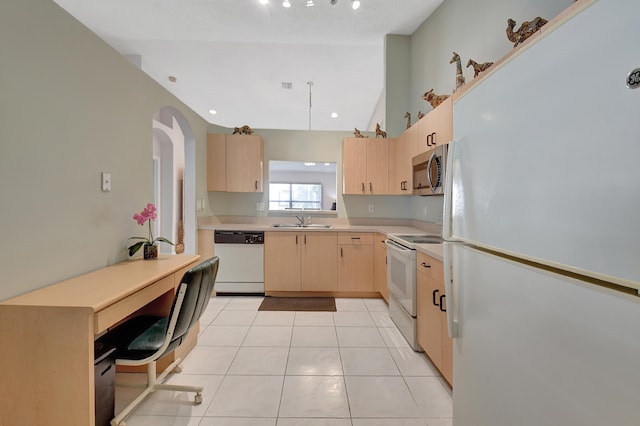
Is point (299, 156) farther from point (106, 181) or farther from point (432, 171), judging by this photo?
point (106, 181)

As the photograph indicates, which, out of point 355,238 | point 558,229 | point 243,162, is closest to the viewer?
point 558,229

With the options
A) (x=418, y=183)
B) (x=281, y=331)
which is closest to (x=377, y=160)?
(x=418, y=183)

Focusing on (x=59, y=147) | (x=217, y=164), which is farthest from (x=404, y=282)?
(x=217, y=164)

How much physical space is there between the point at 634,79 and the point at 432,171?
170cm

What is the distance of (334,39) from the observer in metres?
3.45

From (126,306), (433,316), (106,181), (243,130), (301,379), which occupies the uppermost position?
(243,130)

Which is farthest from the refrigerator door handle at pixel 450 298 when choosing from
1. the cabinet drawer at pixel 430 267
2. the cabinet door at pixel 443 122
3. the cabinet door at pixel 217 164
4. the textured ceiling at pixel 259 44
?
the cabinet door at pixel 217 164

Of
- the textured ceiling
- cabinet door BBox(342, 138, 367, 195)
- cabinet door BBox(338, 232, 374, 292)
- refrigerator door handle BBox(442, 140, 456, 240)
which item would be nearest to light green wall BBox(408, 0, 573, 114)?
the textured ceiling

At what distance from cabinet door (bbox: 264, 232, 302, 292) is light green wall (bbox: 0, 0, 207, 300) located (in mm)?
1690

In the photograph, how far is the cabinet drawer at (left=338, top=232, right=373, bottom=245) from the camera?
3535mm

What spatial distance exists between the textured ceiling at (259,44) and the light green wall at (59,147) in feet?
5.44

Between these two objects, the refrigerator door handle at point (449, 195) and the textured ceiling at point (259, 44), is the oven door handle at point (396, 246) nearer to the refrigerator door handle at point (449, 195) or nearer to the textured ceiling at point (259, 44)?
the refrigerator door handle at point (449, 195)

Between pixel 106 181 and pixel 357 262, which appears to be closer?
pixel 106 181

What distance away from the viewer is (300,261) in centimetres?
354
